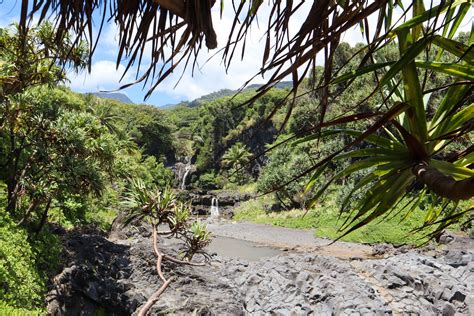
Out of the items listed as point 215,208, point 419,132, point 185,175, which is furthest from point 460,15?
point 185,175

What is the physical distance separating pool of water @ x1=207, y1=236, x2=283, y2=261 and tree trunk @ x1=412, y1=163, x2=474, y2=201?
1520 cm

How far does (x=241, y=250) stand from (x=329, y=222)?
6706 millimetres

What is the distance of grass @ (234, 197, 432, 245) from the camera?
58.6 feet

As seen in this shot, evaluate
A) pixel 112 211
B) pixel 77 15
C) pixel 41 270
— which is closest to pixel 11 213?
pixel 41 270

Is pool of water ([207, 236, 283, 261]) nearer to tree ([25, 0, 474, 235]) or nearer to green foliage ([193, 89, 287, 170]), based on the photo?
tree ([25, 0, 474, 235])

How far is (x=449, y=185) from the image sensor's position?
0.90 metres

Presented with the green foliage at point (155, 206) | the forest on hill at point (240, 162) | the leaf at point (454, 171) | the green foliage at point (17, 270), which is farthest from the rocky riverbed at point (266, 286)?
the leaf at point (454, 171)

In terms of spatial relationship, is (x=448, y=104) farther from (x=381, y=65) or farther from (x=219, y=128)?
(x=219, y=128)

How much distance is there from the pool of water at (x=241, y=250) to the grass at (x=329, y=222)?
2.88 meters

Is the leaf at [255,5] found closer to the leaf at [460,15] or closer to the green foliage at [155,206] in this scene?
the leaf at [460,15]

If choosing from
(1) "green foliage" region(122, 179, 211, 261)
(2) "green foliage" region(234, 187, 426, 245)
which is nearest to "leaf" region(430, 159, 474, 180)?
(1) "green foliage" region(122, 179, 211, 261)

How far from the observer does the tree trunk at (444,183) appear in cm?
80

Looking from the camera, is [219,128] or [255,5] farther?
[219,128]

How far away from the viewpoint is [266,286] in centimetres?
953
